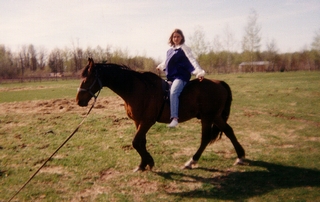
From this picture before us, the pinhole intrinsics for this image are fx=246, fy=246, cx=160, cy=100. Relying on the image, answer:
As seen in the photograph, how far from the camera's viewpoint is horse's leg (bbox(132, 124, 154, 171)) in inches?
204

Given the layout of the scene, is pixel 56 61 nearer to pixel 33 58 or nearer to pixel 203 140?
pixel 33 58

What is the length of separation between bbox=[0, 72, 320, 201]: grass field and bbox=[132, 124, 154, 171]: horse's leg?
196 millimetres

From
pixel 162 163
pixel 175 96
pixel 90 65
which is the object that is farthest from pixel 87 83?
pixel 162 163

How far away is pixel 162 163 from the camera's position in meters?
5.83

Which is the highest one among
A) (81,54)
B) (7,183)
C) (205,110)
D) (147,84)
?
(81,54)

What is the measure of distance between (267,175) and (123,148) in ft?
12.3

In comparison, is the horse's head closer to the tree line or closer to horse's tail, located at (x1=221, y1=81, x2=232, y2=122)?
horse's tail, located at (x1=221, y1=81, x2=232, y2=122)

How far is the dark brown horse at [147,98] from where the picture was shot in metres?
4.86

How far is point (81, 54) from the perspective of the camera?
77625 millimetres

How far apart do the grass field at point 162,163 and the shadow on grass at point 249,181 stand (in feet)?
0.06

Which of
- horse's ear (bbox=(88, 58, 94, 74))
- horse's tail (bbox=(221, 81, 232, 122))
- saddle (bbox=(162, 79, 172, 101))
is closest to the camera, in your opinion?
horse's ear (bbox=(88, 58, 94, 74))

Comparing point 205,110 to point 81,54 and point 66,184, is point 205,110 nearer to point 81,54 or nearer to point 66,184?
point 66,184

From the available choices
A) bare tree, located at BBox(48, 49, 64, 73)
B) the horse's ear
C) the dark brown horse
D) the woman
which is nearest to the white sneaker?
the woman

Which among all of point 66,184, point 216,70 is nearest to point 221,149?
point 66,184
